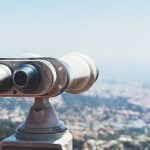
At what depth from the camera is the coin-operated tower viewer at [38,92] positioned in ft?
4.64

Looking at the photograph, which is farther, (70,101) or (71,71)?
(70,101)

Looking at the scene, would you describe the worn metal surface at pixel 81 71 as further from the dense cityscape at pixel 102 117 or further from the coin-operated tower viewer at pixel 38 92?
the dense cityscape at pixel 102 117

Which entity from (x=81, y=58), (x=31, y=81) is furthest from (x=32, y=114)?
(x=81, y=58)

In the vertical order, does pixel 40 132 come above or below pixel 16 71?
below

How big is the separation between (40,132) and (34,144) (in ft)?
0.18

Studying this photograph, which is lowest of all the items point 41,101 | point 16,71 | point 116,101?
point 116,101

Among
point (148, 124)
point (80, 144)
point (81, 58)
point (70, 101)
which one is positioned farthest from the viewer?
point (70, 101)

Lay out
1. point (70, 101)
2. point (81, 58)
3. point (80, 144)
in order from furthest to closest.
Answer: point (70, 101) → point (80, 144) → point (81, 58)

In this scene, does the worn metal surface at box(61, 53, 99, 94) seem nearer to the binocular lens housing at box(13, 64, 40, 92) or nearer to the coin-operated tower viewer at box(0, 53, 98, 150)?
the coin-operated tower viewer at box(0, 53, 98, 150)

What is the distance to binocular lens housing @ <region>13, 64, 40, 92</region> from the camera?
140 cm

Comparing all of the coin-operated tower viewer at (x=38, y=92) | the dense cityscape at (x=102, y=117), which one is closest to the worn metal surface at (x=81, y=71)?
the coin-operated tower viewer at (x=38, y=92)

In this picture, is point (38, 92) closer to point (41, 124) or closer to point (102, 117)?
point (41, 124)

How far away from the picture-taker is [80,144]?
28.4 meters

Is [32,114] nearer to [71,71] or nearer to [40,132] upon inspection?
[40,132]
